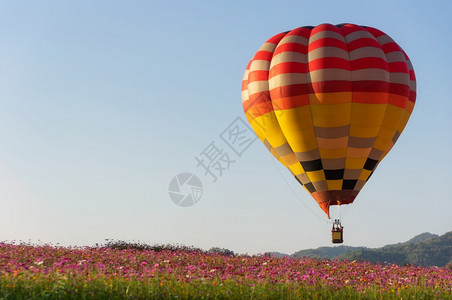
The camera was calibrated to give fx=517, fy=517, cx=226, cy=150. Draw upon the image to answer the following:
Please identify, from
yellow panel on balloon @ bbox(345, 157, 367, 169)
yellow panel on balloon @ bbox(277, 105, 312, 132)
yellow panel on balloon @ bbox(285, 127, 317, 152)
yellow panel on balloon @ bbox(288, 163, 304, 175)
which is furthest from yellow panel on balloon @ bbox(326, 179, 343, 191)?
yellow panel on balloon @ bbox(277, 105, 312, 132)

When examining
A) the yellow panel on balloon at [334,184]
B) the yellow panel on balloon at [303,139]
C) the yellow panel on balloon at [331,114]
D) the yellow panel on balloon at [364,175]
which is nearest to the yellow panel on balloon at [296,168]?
the yellow panel on balloon at [303,139]

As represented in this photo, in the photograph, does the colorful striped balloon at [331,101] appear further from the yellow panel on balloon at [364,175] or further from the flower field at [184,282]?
the flower field at [184,282]

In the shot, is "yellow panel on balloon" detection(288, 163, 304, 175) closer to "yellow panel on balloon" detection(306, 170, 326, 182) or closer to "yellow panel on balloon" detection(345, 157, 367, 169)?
"yellow panel on balloon" detection(306, 170, 326, 182)

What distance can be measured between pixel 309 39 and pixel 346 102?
3501 mm

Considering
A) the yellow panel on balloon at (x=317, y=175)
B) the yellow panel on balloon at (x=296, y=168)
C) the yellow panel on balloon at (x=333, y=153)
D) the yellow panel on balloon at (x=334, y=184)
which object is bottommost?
the yellow panel on balloon at (x=334, y=184)

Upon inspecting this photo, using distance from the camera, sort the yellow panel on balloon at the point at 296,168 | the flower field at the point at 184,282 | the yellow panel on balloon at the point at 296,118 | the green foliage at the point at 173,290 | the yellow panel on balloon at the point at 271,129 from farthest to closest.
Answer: the yellow panel on balloon at the point at 296,168 < the yellow panel on balloon at the point at 271,129 < the yellow panel on balloon at the point at 296,118 < the flower field at the point at 184,282 < the green foliage at the point at 173,290

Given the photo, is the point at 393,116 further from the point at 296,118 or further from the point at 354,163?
the point at 296,118

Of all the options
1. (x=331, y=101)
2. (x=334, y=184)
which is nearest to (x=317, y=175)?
(x=334, y=184)

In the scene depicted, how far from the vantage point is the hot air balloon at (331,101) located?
853 inches

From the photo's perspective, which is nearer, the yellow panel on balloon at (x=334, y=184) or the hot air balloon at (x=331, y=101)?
the hot air balloon at (x=331, y=101)

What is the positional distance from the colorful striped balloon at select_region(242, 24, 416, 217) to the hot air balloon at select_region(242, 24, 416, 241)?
0.14 ft

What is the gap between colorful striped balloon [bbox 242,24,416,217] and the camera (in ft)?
71.1

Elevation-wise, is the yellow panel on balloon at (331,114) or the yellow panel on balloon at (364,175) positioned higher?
the yellow panel on balloon at (331,114)

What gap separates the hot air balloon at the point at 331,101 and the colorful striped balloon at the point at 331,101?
4 centimetres
